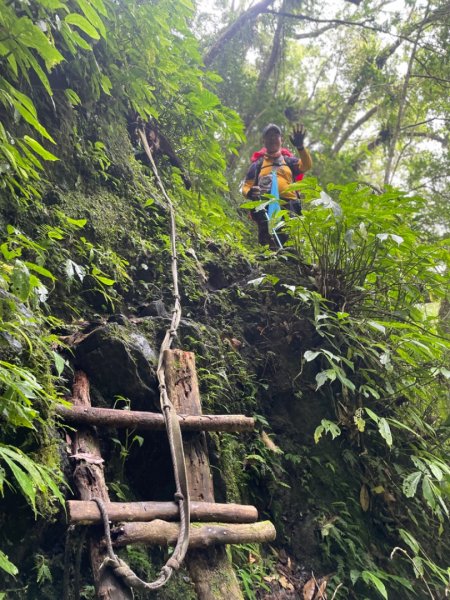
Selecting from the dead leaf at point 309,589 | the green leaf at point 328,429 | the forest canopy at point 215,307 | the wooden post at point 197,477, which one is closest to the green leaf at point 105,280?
the forest canopy at point 215,307

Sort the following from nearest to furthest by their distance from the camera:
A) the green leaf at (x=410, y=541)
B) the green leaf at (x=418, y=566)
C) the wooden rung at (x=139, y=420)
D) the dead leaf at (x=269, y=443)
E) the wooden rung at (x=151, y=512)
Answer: the wooden rung at (x=151, y=512)
the wooden rung at (x=139, y=420)
the green leaf at (x=418, y=566)
the green leaf at (x=410, y=541)
the dead leaf at (x=269, y=443)

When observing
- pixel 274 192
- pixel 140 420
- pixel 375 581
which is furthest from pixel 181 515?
pixel 274 192

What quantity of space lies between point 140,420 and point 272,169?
416cm

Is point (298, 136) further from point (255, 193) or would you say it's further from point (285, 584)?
point (285, 584)

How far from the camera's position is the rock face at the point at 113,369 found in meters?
2.69

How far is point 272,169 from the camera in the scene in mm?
5824

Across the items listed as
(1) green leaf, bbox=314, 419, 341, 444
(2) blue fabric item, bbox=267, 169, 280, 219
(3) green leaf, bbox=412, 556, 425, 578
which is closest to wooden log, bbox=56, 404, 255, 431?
(1) green leaf, bbox=314, 419, 341, 444

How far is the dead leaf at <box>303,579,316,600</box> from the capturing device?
2.68 meters

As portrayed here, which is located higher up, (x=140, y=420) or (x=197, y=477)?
(x=140, y=420)

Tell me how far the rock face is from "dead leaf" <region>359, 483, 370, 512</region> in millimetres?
1591

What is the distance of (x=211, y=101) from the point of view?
17.7 feet

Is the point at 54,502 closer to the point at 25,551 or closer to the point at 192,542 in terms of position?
the point at 25,551

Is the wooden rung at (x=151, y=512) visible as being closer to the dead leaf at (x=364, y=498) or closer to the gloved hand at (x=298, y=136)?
the dead leaf at (x=364, y=498)

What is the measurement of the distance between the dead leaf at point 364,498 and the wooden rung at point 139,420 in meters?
1.15
